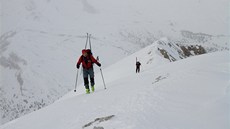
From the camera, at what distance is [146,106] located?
8.98 m

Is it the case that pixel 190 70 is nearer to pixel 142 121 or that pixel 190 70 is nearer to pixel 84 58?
pixel 84 58

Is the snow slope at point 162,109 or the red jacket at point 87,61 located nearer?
the snow slope at point 162,109

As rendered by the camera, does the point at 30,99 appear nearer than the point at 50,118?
No

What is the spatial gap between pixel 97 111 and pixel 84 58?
521 cm

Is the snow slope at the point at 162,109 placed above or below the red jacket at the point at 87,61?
below

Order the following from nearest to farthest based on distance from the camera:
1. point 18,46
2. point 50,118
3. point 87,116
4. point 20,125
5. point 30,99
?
point 87,116, point 50,118, point 20,125, point 30,99, point 18,46

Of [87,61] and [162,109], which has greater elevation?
[87,61]

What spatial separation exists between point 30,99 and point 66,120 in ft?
413

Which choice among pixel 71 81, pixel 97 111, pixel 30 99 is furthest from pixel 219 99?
pixel 71 81

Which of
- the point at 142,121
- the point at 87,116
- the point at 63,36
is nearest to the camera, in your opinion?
the point at 142,121

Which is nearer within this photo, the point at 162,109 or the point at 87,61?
the point at 162,109

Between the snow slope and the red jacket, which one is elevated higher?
the red jacket

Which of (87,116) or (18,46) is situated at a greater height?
(18,46)

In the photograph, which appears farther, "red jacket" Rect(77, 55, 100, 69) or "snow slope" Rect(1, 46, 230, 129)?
"red jacket" Rect(77, 55, 100, 69)
